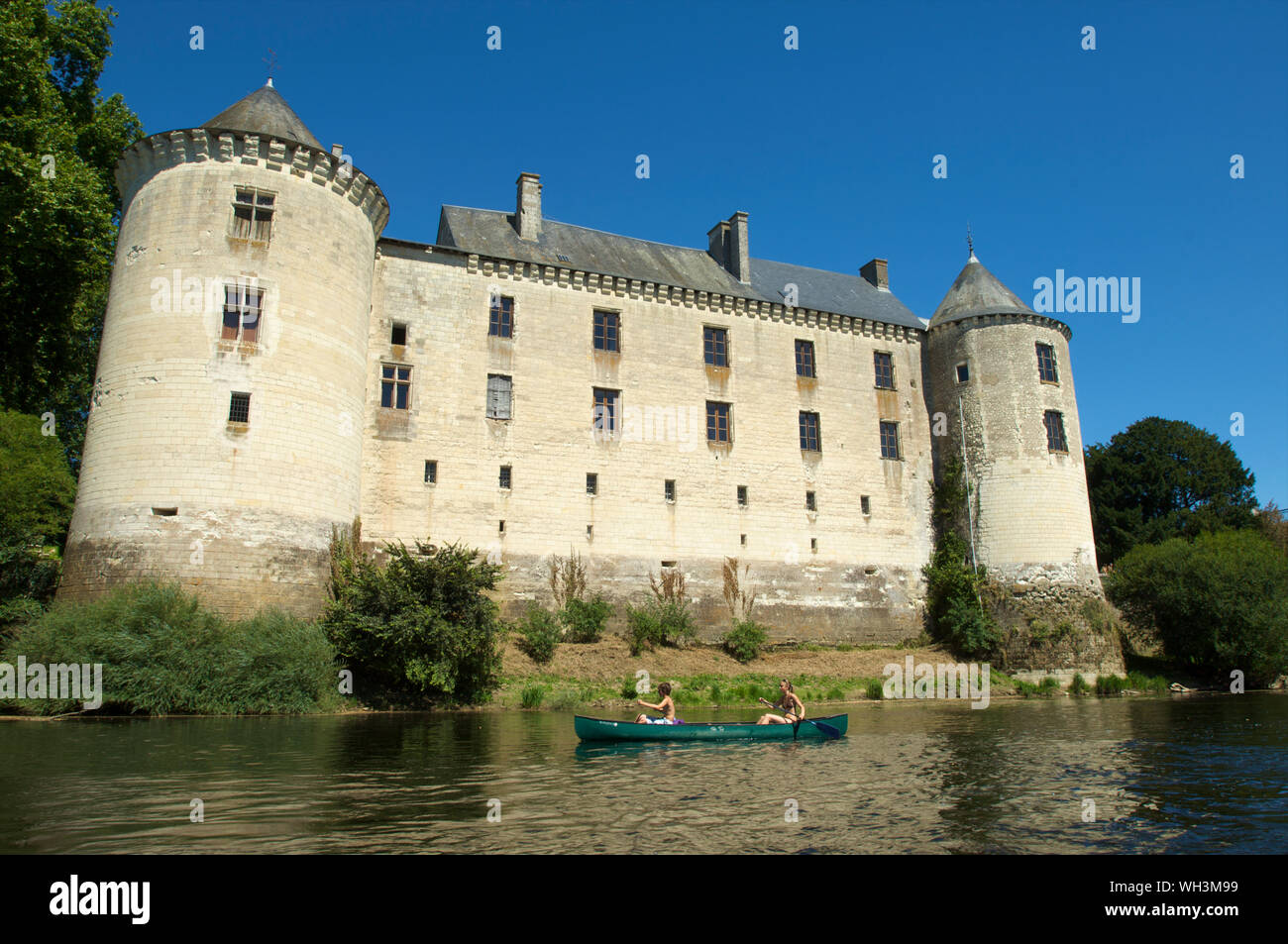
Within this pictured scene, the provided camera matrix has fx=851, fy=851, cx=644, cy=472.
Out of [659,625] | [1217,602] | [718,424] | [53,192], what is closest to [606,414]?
[718,424]

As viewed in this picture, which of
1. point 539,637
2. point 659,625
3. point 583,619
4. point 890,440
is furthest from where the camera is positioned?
point 890,440

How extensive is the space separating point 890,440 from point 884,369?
2888 mm

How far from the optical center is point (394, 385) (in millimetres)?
26047

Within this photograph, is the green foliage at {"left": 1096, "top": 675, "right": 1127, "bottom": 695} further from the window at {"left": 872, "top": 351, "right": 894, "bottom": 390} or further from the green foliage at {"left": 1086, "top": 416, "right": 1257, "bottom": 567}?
the green foliage at {"left": 1086, "top": 416, "right": 1257, "bottom": 567}

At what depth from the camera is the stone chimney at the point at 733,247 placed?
3347 cm

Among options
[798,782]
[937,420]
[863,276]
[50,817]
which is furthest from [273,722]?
[863,276]

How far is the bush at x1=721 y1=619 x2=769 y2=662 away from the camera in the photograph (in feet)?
89.0

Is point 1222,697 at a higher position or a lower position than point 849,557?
lower

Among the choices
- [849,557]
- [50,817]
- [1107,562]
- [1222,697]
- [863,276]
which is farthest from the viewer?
[1107,562]

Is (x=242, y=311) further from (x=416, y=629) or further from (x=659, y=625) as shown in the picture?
(x=659, y=625)

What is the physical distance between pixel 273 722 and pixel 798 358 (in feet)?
73.1

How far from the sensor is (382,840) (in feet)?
22.8
